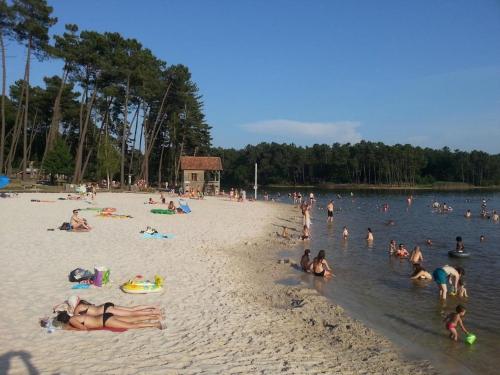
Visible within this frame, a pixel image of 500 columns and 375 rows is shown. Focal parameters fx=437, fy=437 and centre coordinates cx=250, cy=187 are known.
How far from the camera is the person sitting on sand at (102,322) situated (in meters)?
7.29

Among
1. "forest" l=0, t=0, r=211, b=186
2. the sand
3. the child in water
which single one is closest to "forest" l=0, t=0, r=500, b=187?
"forest" l=0, t=0, r=211, b=186

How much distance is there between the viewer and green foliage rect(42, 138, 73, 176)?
161 feet

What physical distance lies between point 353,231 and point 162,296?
61.4 feet

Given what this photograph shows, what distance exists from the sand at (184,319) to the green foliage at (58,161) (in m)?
34.4

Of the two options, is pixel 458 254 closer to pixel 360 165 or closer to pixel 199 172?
pixel 199 172

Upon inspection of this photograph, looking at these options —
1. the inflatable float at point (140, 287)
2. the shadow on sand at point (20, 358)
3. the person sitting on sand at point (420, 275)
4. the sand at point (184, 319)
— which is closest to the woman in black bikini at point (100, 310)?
the sand at point (184, 319)

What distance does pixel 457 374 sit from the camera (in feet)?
22.6

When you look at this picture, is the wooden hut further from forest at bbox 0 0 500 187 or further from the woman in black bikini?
the woman in black bikini

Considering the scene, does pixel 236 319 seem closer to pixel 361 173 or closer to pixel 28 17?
pixel 28 17

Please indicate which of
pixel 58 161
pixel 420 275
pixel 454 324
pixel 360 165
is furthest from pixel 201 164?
pixel 360 165

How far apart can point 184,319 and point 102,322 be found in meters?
1.54

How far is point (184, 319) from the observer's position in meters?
8.24

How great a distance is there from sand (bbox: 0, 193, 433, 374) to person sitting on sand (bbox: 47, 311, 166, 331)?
15cm

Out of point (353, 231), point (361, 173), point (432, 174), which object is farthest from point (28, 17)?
point (432, 174)
